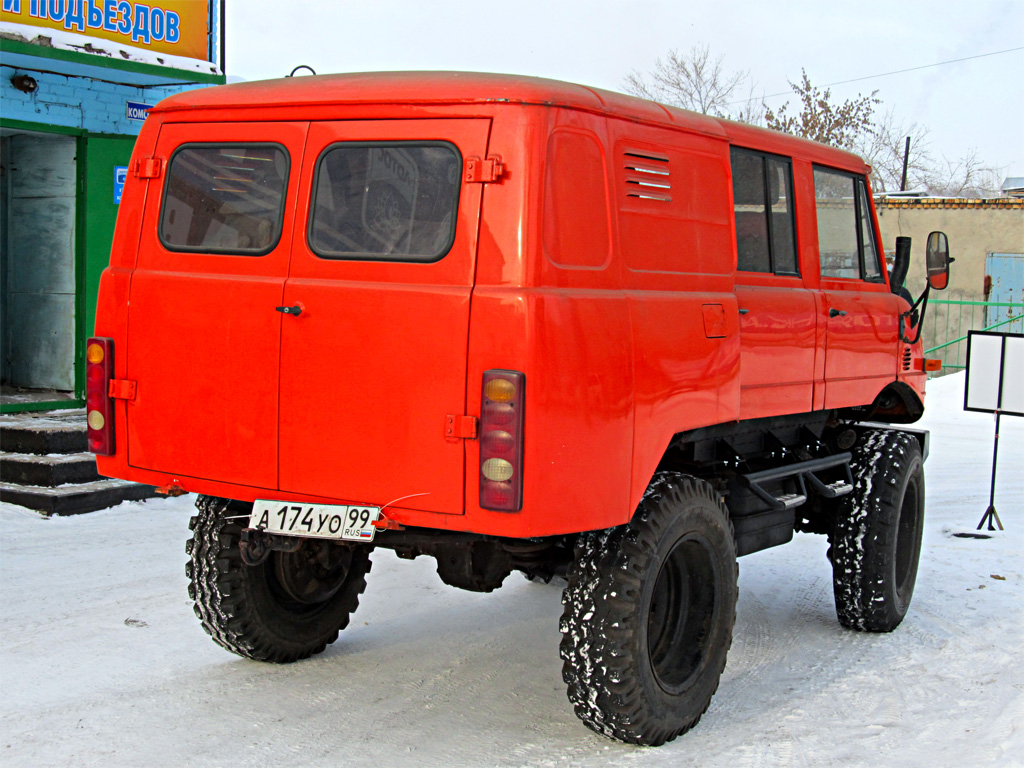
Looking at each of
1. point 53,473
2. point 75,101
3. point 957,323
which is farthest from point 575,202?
point 957,323

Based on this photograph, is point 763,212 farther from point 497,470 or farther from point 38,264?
point 38,264

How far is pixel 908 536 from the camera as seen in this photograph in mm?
6215

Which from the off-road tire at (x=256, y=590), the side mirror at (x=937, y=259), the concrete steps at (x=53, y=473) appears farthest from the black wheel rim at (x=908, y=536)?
the concrete steps at (x=53, y=473)

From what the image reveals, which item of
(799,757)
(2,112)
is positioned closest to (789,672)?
(799,757)

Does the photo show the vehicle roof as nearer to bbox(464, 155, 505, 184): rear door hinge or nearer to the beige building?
bbox(464, 155, 505, 184): rear door hinge

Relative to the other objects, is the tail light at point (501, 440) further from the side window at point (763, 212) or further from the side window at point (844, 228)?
the side window at point (844, 228)

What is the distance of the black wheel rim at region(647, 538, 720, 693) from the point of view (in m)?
4.39

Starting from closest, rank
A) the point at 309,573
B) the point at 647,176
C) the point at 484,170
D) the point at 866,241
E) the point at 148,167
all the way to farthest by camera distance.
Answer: the point at 484,170 < the point at 647,176 < the point at 148,167 < the point at 309,573 < the point at 866,241

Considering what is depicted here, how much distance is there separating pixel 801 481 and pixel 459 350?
239cm

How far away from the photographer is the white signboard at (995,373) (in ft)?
27.8

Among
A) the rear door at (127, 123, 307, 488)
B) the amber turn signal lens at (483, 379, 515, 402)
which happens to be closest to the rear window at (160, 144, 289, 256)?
the rear door at (127, 123, 307, 488)

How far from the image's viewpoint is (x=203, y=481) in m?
4.14

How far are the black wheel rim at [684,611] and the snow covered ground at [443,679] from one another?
0.99 ft

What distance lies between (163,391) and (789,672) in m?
3.10
